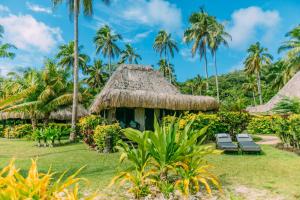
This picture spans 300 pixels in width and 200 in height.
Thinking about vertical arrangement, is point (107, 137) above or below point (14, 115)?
below

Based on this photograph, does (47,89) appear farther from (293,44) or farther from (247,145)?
(293,44)

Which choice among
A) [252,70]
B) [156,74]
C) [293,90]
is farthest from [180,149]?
[252,70]

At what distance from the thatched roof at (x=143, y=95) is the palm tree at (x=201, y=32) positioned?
51.2 feet

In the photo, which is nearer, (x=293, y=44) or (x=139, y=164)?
(x=139, y=164)

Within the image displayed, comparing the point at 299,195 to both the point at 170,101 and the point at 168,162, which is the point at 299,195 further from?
the point at 170,101

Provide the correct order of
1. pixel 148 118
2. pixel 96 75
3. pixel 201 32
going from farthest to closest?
pixel 96 75 < pixel 201 32 < pixel 148 118

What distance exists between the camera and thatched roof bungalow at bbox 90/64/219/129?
13.2 metres

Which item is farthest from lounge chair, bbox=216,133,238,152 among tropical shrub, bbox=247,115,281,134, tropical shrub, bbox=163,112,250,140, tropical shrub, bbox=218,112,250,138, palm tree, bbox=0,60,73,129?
palm tree, bbox=0,60,73,129

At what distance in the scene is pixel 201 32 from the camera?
32688 mm

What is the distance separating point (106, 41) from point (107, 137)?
30653 millimetres

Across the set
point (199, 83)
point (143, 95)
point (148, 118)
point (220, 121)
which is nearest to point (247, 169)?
point (220, 121)

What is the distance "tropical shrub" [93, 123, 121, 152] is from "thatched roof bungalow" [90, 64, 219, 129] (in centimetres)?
217

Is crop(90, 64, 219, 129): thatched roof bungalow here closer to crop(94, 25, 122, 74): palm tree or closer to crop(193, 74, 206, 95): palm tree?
crop(94, 25, 122, 74): palm tree

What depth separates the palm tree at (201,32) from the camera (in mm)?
32438
